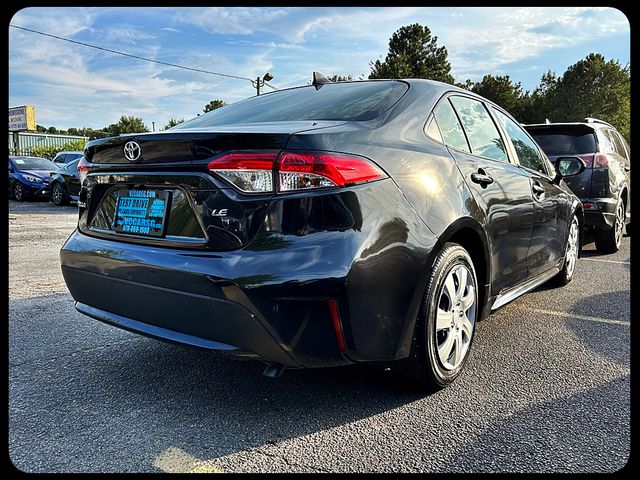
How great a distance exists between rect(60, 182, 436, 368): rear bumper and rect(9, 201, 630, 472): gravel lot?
0.36 m

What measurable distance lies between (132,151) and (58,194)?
43.6ft

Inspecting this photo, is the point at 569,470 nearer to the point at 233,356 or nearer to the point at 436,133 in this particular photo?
the point at 233,356

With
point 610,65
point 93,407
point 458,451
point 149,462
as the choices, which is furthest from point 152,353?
point 610,65

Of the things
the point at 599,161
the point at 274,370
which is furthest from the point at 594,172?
the point at 274,370

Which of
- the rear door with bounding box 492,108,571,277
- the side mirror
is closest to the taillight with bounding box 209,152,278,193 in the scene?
the rear door with bounding box 492,108,571,277

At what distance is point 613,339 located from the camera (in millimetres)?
3344

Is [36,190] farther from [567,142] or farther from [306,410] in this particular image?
[306,410]

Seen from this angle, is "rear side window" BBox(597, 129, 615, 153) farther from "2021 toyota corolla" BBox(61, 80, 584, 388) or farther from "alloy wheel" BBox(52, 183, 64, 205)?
"alloy wheel" BBox(52, 183, 64, 205)

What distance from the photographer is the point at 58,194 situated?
1394 cm

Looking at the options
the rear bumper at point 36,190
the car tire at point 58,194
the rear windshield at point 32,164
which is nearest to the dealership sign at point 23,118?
the rear windshield at point 32,164

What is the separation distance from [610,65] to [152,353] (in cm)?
5713

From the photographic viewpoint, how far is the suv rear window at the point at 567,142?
6270 mm

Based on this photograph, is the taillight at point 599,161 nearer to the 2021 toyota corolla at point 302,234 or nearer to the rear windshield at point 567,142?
the rear windshield at point 567,142

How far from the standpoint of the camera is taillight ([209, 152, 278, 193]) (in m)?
1.98
